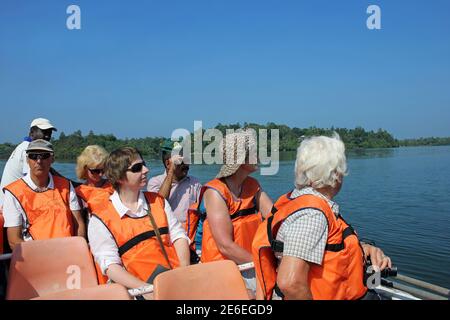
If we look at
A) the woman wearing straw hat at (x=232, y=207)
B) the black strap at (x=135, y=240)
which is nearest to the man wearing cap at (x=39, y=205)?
the black strap at (x=135, y=240)

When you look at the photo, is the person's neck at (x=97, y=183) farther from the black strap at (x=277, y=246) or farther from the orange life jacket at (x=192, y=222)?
the black strap at (x=277, y=246)

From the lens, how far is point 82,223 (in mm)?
3029

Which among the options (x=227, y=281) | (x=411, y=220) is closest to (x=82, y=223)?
(x=227, y=281)

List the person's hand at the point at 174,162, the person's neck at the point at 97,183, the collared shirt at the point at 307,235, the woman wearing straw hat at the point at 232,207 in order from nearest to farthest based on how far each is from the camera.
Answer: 1. the collared shirt at the point at 307,235
2. the woman wearing straw hat at the point at 232,207
3. the person's hand at the point at 174,162
4. the person's neck at the point at 97,183

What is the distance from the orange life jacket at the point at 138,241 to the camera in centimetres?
229

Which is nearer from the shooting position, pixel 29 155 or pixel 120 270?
pixel 120 270

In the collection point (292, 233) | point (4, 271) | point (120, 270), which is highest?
point (292, 233)

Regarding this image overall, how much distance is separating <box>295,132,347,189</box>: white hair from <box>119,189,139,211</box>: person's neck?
113cm

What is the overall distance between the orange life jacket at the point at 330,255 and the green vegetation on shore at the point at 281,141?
1.49 feet

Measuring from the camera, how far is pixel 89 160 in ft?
11.3

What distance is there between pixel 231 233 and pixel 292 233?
0.85 m

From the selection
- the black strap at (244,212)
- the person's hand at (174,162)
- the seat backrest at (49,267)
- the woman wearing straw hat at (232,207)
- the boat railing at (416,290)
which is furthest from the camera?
the person's hand at (174,162)
